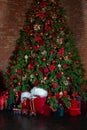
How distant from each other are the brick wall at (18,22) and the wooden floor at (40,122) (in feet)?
5.40

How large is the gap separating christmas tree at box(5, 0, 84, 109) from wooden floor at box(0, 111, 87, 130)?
37cm

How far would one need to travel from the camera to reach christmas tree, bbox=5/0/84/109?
4.60 m

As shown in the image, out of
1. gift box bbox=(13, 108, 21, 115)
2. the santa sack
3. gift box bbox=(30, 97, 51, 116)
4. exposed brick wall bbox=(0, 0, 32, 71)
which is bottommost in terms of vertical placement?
gift box bbox=(13, 108, 21, 115)

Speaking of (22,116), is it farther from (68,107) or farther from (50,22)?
(50,22)

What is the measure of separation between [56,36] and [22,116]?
167cm

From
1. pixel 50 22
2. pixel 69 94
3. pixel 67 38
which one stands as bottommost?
pixel 69 94

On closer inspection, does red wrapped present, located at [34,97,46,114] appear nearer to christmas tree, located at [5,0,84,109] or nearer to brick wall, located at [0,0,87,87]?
christmas tree, located at [5,0,84,109]

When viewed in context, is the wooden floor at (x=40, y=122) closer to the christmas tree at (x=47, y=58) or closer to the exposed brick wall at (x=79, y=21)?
the christmas tree at (x=47, y=58)

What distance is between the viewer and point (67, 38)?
4.87 meters

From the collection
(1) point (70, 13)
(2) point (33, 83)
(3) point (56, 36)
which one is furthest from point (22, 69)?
(1) point (70, 13)

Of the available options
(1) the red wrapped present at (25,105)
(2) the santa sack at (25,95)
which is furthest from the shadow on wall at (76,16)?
(1) the red wrapped present at (25,105)

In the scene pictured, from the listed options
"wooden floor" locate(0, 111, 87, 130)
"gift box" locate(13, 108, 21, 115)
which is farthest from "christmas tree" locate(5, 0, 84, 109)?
"wooden floor" locate(0, 111, 87, 130)

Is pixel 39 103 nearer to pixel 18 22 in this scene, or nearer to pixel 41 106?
pixel 41 106

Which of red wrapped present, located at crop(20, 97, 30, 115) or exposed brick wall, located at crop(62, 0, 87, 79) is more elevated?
exposed brick wall, located at crop(62, 0, 87, 79)
